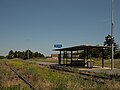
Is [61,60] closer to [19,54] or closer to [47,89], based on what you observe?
[47,89]

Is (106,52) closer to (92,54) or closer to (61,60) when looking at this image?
(92,54)

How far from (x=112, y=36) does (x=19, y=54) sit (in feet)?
433

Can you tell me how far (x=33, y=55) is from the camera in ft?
478

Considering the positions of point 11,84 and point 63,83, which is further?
point 11,84

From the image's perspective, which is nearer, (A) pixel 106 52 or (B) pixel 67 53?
(B) pixel 67 53

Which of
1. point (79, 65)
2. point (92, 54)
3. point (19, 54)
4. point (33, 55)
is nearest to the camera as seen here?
point (79, 65)

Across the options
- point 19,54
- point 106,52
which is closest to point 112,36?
point 106,52

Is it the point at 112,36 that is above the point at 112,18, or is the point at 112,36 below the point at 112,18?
below

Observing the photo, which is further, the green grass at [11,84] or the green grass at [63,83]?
the green grass at [11,84]

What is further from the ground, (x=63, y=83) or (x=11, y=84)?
(x=63, y=83)

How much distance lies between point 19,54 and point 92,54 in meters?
66.3

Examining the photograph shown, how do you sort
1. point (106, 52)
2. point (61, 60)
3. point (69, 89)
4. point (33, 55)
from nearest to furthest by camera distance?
point (69, 89), point (61, 60), point (106, 52), point (33, 55)

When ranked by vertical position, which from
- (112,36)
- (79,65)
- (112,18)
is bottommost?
(79,65)

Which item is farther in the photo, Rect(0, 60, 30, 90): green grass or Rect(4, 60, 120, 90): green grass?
Rect(0, 60, 30, 90): green grass
